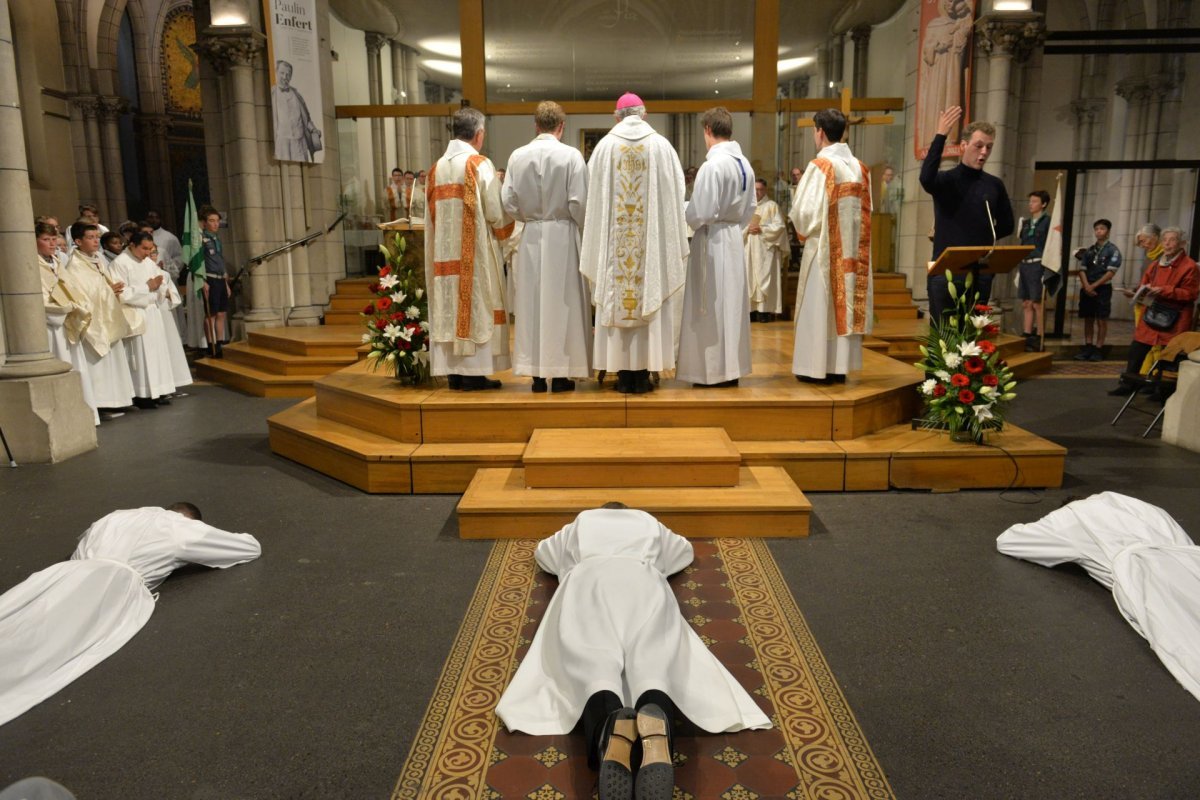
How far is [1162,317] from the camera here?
7.14m

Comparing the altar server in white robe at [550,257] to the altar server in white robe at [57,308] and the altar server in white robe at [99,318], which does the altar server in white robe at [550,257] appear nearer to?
the altar server in white robe at [57,308]

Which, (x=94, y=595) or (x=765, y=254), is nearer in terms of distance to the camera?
(x=94, y=595)

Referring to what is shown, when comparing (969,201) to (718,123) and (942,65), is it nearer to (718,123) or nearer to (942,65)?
(718,123)

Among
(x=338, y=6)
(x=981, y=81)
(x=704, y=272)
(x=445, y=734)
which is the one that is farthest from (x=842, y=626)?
(x=338, y=6)

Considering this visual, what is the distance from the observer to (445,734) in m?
2.57

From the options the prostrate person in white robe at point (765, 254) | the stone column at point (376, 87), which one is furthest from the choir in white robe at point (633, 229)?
the stone column at point (376, 87)

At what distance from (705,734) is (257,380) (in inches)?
276

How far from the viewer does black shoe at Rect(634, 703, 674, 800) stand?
2.05 metres

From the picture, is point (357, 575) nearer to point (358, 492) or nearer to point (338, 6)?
point (358, 492)

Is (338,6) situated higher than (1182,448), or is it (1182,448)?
(338,6)

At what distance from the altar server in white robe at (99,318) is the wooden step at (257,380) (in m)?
1.16

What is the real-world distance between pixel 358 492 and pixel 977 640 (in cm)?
344

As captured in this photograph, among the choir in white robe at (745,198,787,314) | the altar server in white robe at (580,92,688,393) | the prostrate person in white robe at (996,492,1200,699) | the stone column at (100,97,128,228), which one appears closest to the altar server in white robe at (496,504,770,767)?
the prostrate person in white robe at (996,492,1200,699)

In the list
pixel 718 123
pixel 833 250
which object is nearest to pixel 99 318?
pixel 718 123
